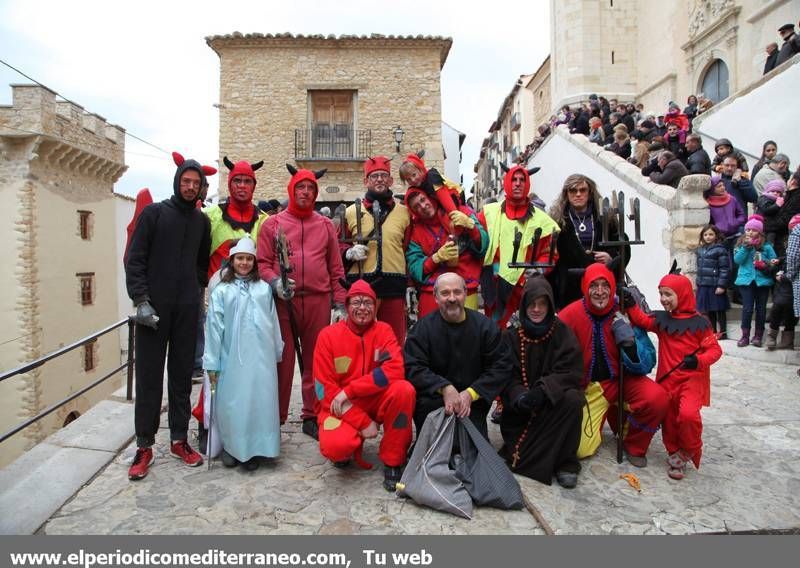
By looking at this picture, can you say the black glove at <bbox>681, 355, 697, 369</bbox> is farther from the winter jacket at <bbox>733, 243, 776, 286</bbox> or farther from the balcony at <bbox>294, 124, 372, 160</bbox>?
the balcony at <bbox>294, 124, 372, 160</bbox>

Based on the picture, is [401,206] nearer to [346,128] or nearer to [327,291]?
[327,291]

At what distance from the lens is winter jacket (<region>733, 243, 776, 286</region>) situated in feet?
18.8

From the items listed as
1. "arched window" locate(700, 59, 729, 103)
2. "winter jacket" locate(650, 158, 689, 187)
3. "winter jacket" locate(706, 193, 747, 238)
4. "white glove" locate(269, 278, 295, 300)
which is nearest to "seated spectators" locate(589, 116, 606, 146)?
"winter jacket" locate(650, 158, 689, 187)

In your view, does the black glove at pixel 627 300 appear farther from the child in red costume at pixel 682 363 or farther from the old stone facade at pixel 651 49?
the old stone facade at pixel 651 49

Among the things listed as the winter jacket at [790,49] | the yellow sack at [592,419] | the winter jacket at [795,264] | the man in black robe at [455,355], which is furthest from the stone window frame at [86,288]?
the winter jacket at [790,49]

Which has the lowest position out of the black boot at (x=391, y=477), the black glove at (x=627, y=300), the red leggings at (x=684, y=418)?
the black boot at (x=391, y=477)

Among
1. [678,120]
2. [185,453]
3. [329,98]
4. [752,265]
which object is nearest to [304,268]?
[185,453]

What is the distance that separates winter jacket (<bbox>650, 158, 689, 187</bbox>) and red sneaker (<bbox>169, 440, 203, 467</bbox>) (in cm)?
719

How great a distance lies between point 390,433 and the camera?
3.02 meters

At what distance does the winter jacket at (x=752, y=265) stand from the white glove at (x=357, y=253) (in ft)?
15.1

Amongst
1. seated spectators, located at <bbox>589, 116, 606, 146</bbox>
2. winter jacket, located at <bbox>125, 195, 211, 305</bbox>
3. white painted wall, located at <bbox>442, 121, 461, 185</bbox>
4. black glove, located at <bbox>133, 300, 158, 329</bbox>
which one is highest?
white painted wall, located at <bbox>442, 121, 461, 185</bbox>

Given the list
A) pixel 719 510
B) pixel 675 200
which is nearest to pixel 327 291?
pixel 719 510

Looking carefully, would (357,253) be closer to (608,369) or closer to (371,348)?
(371,348)

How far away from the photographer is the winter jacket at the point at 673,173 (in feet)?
24.5
